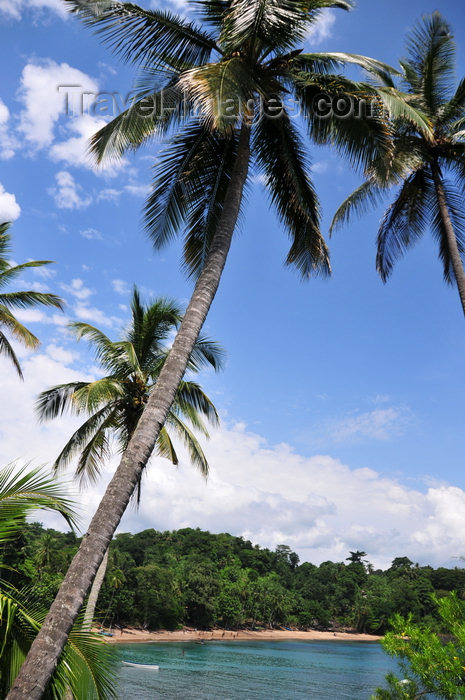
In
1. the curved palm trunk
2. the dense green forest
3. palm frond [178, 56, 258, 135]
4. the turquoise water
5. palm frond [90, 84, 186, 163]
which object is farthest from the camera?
the dense green forest

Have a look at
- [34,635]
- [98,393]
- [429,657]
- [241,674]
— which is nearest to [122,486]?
[34,635]

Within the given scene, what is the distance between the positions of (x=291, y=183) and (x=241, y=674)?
46464mm

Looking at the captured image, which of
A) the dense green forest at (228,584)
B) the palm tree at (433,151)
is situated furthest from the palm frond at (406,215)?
the dense green forest at (228,584)

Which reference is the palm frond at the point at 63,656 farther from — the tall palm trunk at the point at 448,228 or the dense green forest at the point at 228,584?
the dense green forest at the point at 228,584

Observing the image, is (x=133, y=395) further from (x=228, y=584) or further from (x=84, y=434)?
(x=228, y=584)

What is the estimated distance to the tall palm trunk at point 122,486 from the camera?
3996mm

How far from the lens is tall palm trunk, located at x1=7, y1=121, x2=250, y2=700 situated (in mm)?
3996

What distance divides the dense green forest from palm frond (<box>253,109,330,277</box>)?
33991mm

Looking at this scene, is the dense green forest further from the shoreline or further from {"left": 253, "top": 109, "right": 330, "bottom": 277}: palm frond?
{"left": 253, "top": 109, "right": 330, "bottom": 277}: palm frond

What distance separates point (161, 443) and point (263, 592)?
2900 inches

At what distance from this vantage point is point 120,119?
7.86 m

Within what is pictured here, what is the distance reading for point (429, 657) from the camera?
5.99 meters

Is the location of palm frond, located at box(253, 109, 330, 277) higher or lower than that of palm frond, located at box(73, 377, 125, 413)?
higher

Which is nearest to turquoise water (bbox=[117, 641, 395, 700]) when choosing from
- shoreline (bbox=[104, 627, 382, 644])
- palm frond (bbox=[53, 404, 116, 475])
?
shoreline (bbox=[104, 627, 382, 644])
